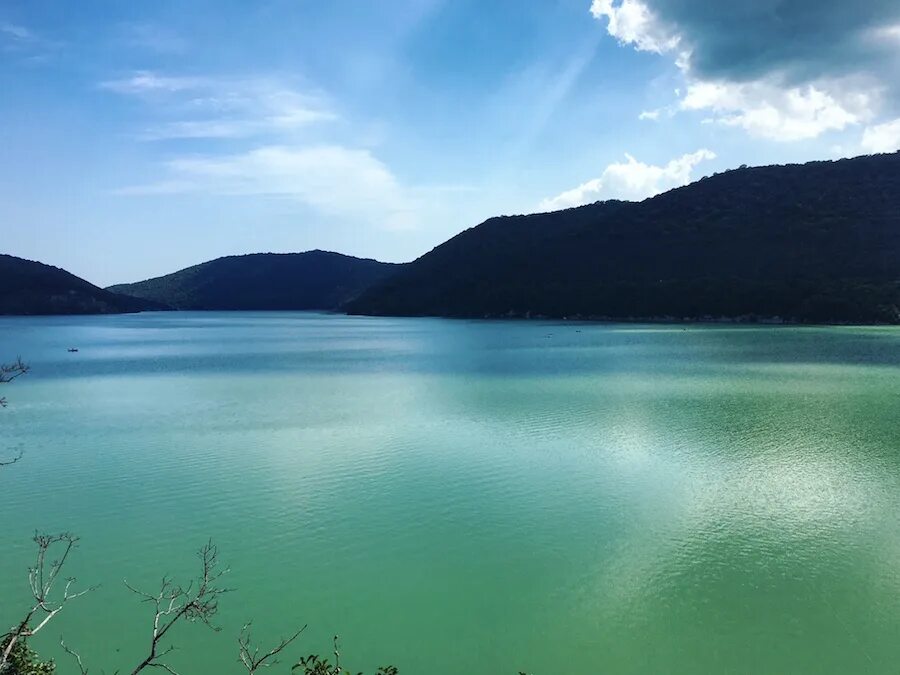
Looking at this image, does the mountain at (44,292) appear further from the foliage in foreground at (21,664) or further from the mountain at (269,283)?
the foliage in foreground at (21,664)

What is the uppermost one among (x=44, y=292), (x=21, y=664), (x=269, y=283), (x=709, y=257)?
(x=269, y=283)

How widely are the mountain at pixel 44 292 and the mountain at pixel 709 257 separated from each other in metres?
Result: 67.3

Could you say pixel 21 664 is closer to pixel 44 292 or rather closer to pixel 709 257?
pixel 709 257

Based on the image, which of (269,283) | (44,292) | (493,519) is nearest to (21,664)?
(493,519)

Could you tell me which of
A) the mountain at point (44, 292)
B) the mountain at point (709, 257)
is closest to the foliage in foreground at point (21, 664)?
the mountain at point (709, 257)

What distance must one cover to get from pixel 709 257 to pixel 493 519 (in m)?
76.3

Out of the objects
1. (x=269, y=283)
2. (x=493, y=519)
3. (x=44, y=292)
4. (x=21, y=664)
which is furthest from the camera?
(x=269, y=283)

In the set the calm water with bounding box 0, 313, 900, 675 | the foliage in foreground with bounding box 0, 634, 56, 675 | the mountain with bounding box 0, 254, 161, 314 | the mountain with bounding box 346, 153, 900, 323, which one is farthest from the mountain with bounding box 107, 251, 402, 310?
the foliage in foreground with bounding box 0, 634, 56, 675

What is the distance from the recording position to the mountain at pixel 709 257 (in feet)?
219

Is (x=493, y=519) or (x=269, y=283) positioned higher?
(x=269, y=283)

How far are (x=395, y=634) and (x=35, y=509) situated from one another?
8347mm

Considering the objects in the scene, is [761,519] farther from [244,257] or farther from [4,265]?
[244,257]

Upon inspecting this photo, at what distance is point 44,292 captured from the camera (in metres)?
123

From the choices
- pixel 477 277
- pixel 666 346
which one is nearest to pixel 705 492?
pixel 666 346
